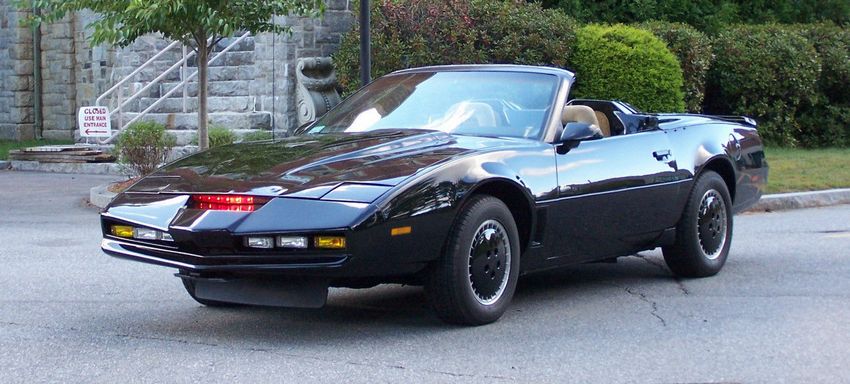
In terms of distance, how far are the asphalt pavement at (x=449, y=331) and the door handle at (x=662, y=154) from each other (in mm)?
871

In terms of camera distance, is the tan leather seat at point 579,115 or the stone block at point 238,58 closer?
the tan leather seat at point 579,115

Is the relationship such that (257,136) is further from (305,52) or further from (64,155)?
(64,155)

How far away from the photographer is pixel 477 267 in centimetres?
634

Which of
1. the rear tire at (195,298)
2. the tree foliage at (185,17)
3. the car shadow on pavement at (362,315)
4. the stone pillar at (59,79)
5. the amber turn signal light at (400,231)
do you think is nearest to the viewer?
the amber turn signal light at (400,231)

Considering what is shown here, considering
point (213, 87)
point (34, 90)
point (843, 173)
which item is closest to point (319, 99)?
point (213, 87)

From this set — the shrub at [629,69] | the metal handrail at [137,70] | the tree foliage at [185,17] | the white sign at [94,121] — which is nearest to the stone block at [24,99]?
the metal handrail at [137,70]

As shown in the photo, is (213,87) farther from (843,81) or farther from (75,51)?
(843,81)

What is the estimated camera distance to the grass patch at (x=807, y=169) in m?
14.3

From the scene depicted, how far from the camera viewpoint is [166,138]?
15.0m

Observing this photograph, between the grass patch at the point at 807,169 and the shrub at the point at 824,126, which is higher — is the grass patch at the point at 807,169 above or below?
below

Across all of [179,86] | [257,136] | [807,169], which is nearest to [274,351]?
[257,136]

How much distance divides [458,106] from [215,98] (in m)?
12.2

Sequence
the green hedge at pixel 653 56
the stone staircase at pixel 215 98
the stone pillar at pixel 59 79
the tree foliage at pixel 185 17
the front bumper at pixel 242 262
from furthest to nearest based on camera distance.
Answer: the stone pillar at pixel 59 79 → the stone staircase at pixel 215 98 → the green hedge at pixel 653 56 → the tree foliage at pixel 185 17 → the front bumper at pixel 242 262

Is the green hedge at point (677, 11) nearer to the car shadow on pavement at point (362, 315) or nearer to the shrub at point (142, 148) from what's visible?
the shrub at point (142, 148)
